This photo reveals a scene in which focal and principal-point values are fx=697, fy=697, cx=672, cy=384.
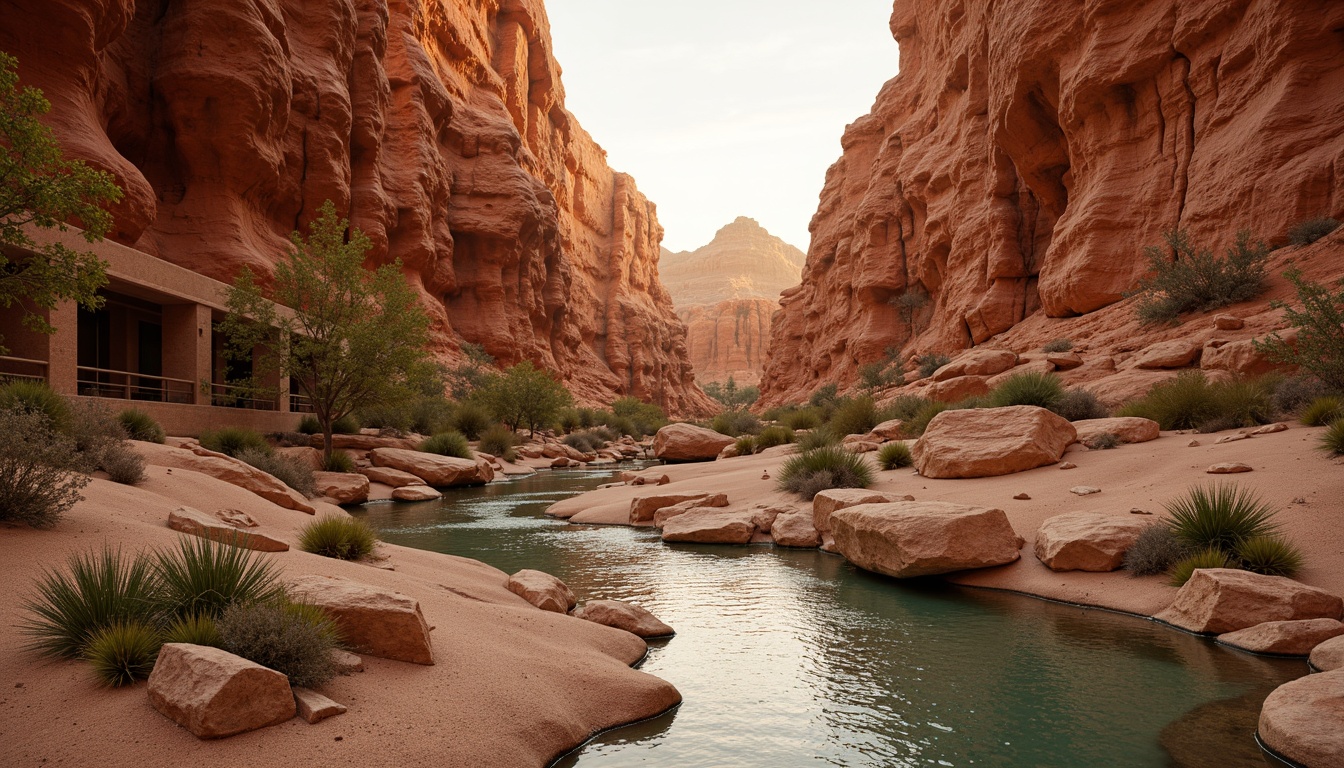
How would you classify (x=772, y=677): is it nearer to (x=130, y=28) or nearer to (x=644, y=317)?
(x=130, y=28)

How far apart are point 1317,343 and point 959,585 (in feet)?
20.5

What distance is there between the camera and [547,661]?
4.70 metres

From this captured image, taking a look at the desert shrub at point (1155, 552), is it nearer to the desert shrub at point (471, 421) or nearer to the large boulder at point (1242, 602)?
the large boulder at point (1242, 602)

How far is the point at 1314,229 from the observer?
1598 centimetres

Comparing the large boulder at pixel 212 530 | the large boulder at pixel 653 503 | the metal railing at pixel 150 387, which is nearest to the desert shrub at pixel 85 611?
the large boulder at pixel 212 530

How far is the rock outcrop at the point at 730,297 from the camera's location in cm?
11800

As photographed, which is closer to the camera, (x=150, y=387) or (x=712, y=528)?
(x=712, y=528)

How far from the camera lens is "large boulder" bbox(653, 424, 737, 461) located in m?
23.9

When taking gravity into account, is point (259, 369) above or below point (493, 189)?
below

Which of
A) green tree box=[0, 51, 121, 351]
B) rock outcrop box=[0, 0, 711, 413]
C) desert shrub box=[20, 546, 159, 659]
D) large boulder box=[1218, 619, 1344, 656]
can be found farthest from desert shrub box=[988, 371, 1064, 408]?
rock outcrop box=[0, 0, 711, 413]

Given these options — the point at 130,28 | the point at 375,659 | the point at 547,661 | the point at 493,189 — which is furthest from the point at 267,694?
the point at 493,189

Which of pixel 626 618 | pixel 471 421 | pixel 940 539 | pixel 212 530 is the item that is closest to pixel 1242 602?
pixel 940 539

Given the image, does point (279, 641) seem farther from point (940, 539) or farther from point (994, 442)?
point (994, 442)

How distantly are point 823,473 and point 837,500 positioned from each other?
71.7 inches
